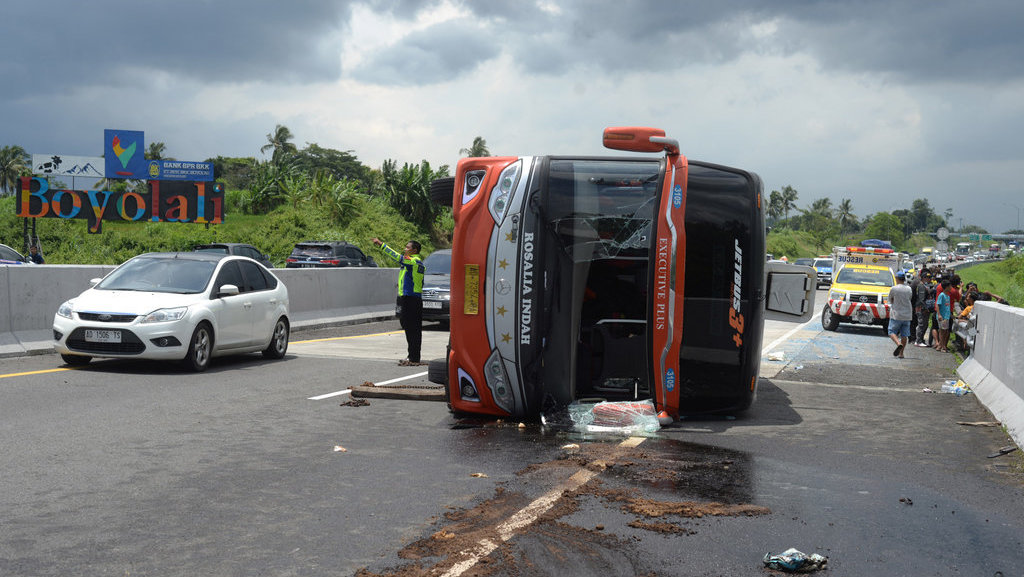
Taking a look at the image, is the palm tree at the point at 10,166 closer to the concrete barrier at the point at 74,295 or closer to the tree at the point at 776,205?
the concrete barrier at the point at 74,295

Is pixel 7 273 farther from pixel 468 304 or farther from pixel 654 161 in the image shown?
pixel 654 161

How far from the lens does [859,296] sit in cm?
2444

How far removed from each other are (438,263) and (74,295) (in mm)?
8524

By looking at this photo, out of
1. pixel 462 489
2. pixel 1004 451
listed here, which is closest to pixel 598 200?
pixel 462 489

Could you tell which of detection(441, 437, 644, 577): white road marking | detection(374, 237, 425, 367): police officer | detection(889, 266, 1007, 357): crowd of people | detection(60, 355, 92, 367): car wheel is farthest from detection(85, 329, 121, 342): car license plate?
detection(889, 266, 1007, 357): crowd of people

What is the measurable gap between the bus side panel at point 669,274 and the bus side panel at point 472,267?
140cm

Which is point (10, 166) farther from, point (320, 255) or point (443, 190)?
point (443, 190)

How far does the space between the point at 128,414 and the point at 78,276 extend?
8428 millimetres

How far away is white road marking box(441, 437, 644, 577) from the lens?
14.5 ft

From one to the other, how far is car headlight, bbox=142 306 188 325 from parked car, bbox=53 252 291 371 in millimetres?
12

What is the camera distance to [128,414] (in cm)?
866

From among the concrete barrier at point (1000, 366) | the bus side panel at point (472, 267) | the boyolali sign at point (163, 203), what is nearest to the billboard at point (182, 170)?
the boyolali sign at point (163, 203)

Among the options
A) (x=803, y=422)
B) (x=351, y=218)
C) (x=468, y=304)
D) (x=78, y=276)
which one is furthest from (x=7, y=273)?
(x=351, y=218)

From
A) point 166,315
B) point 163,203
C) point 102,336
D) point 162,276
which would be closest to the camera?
point 102,336
